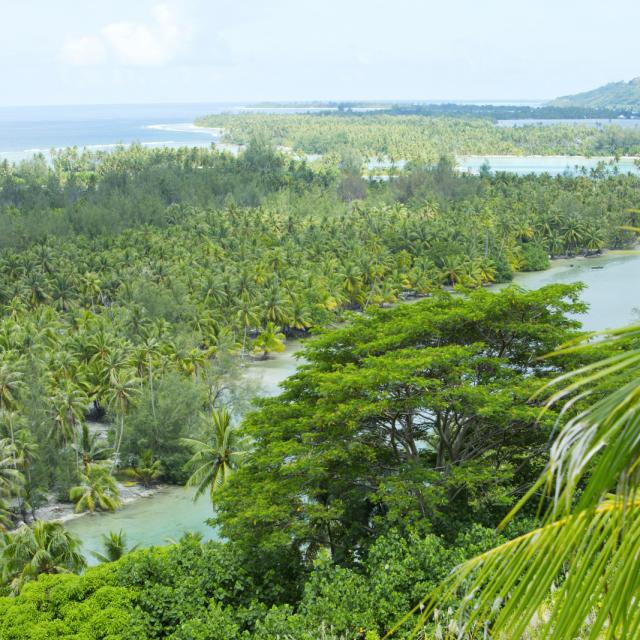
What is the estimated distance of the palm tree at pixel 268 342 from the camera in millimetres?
57344

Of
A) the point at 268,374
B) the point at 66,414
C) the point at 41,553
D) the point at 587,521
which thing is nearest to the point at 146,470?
the point at 66,414

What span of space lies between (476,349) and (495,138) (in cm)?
17893

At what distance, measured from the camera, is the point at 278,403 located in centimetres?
2370

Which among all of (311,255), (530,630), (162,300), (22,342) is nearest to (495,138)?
(311,255)

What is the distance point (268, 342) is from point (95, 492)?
23729mm

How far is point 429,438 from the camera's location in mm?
25203

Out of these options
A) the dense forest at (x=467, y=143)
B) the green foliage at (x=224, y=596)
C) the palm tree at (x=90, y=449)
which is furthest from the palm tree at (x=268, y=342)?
the dense forest at (x=467, y=143)

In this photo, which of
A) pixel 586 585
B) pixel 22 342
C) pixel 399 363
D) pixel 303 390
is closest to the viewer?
pixel 586 585

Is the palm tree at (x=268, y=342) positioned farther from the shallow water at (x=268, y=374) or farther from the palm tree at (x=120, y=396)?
the palm tree at (x=120, y=396)

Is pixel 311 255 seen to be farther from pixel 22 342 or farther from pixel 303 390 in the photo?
pixel 303 390

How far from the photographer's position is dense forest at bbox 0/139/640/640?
18188mm

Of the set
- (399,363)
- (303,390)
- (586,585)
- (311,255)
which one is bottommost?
(311,255)

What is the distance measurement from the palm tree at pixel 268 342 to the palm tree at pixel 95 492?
21.7 meters

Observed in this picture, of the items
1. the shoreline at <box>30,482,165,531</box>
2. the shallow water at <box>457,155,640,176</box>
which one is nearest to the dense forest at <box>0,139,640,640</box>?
the shoreline at <box>30,482,165,531</box>
